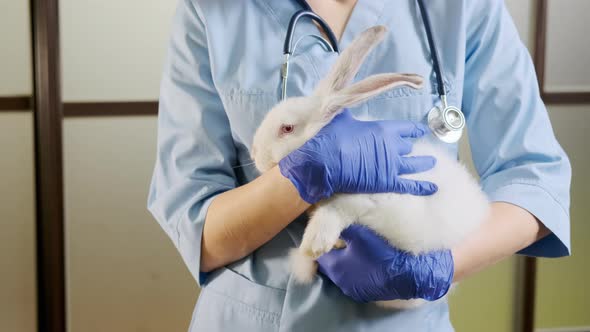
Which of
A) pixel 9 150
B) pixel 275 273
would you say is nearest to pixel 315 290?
pixel 275 273

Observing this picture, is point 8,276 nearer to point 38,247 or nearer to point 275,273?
point 38,247

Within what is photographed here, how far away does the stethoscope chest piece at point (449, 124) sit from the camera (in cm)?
103

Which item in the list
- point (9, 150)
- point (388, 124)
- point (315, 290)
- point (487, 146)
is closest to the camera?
point (388, 124)

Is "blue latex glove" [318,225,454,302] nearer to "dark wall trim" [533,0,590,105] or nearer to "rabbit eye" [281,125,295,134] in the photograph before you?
"rabbit eye" [281,125,295,134]

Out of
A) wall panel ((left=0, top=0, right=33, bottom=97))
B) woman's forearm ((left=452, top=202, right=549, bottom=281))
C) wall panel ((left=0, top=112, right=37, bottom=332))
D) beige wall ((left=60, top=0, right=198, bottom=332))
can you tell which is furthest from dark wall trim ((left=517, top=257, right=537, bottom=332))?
wall panel ((left=0, top=0, right=33, bottom=97))

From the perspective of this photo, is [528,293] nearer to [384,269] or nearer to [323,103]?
[384,269]

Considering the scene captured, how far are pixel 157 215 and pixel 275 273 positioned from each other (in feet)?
0.84

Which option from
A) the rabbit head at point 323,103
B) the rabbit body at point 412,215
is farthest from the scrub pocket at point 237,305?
the rabbit head at point 323,103

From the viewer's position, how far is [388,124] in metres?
0.95

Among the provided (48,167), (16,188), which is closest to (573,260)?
(48,167)

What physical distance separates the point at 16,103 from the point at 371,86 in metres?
1.71

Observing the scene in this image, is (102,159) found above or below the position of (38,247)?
above

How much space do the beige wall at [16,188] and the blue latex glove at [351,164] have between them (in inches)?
63.2

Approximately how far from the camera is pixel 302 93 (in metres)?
1.07
